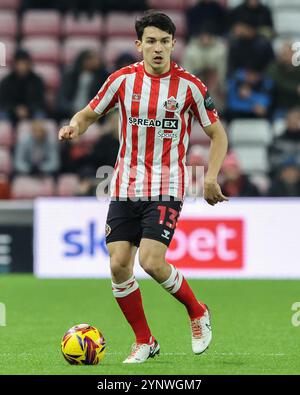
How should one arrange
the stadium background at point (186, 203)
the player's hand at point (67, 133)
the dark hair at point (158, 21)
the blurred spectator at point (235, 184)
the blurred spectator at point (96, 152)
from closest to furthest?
the player's hand at point (67, 133), the dark hair at point (158, 21), the stadium background at point (186, 203), the blurred spectator at point (235, 184), the blurred spectator at point (96, 152)

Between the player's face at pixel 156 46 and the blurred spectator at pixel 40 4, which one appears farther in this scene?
the blurred spectator at pixel 40 4

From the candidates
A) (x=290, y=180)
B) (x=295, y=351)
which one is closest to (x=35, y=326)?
(x=295, y=351)

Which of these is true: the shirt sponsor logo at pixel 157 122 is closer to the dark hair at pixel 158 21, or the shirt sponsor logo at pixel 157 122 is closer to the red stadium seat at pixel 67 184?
the dark hair at pixel 158 21

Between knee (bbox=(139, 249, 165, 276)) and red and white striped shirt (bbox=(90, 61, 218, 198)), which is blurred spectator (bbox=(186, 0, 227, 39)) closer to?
red and white striped shirt (bbox=(90, 61, 218, 198))

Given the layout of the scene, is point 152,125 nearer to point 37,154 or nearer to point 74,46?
point 37,154

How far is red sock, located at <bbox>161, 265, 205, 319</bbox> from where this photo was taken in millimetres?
7102

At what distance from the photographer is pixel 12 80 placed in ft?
51.9

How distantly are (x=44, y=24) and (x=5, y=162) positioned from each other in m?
2.64

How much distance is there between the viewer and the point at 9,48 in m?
17.0

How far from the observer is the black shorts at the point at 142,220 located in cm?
702

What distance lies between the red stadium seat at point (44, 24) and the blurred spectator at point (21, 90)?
4.88ft

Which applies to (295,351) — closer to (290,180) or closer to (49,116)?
(290,180)

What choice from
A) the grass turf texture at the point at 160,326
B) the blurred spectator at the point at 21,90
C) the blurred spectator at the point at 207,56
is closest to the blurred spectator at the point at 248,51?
the blurred spectator at the point at 207,56
